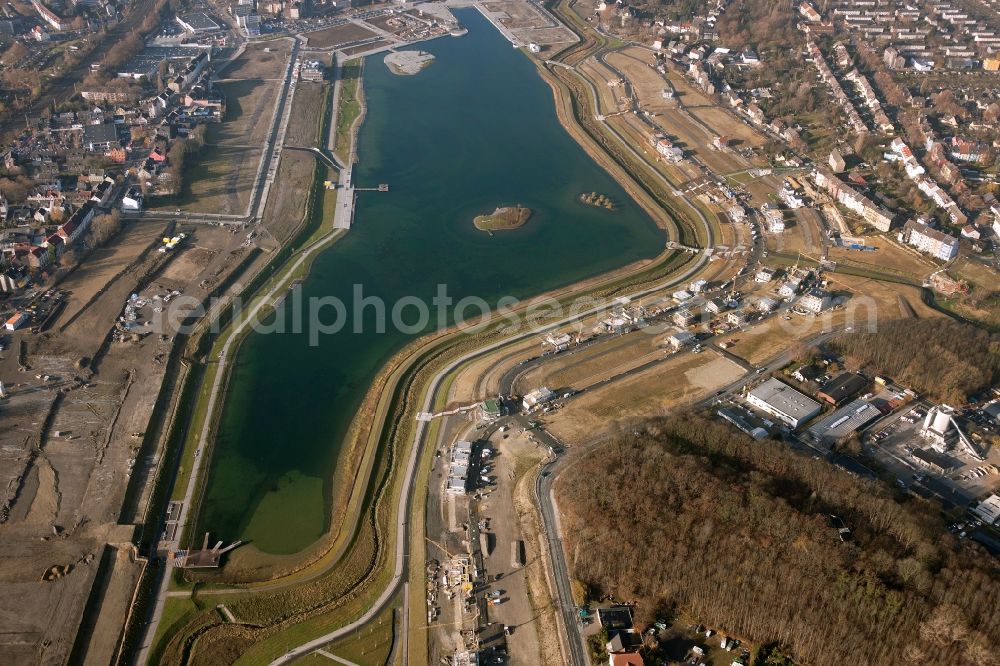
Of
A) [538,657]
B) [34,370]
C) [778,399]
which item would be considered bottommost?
[34,370]

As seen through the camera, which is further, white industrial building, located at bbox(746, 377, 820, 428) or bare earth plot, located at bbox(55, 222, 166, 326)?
bare earth plot, located at bbox(55, 222, 166, 326)

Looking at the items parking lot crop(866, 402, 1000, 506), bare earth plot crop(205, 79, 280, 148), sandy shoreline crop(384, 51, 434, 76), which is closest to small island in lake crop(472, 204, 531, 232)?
bare earth plot crop(205, 79, 280, 148)

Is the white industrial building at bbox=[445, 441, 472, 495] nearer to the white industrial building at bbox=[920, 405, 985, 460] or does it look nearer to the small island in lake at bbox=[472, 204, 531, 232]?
the white industrial building at bbox=[920, 405, 985, 460]

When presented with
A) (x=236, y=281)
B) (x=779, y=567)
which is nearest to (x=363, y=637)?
(x=779, y=567)

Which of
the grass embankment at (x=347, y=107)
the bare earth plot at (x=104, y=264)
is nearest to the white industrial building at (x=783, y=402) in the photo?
the bare earth plot at (x=104, y=264)

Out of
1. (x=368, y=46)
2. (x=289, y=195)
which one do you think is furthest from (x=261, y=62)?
(x=289, y=195)

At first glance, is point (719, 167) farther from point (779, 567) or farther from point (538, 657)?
point (538, 657)
